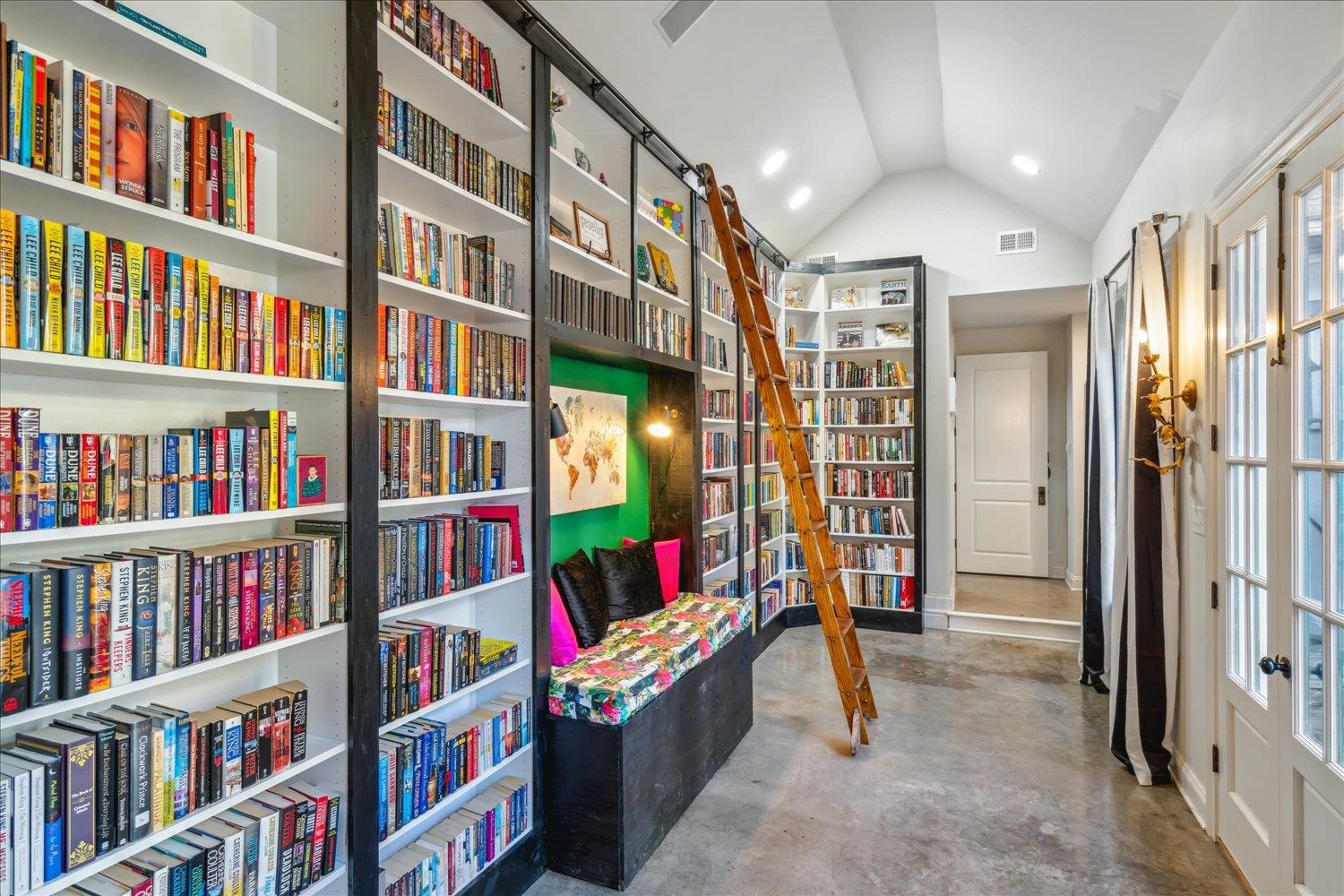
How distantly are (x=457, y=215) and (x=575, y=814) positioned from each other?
6.77ft

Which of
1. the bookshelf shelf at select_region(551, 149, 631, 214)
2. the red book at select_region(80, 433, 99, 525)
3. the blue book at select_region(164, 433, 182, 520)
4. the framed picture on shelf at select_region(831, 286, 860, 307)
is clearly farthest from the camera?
the framed picture on shelf at select_region(831, 286, 860, 307)

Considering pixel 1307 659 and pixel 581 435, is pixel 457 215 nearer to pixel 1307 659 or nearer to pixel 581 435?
pixel 581 435

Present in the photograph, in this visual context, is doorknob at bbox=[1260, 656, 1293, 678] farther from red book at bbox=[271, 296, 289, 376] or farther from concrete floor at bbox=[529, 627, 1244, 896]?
red book at bbox=[271, 296, 289, 376]

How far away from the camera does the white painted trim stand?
1615 millimetres

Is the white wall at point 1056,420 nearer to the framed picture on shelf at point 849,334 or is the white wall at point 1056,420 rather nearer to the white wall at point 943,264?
the white wall at point 943,264

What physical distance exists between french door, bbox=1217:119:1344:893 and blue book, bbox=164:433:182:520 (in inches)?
102

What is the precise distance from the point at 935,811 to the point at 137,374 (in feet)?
9.78

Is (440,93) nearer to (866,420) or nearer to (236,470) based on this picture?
Result: (236,470)

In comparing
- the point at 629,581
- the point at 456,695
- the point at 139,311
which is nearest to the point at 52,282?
the point at 139,311

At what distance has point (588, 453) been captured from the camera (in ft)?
10.3

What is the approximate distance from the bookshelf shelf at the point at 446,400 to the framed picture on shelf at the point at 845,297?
3884 mm

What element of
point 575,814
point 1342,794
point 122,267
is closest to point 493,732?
point 575,814

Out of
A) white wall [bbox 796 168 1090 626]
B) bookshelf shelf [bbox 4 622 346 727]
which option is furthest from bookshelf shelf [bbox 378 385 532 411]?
white wall [bbox 796 168 1090 626]

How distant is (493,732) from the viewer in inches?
86.3
